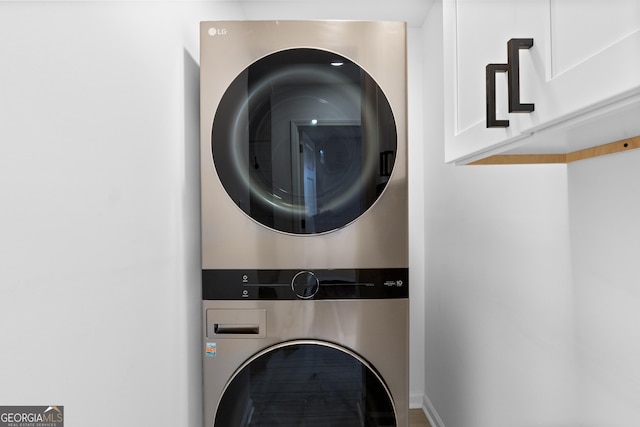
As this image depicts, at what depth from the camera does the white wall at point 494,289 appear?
1160 mm

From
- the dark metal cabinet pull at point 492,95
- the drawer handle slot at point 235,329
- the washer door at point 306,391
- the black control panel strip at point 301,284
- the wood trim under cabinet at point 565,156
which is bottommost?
the washer door at point 306,391

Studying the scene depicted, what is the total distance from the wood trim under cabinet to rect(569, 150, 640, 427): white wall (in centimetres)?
2

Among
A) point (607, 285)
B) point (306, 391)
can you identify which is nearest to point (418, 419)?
point (306, 391)

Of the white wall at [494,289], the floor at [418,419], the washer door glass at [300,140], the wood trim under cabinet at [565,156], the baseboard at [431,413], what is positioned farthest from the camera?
the floor at [418,419]

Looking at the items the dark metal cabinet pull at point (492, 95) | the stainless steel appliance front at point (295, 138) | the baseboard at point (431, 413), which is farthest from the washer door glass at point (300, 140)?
the baseboard at point (431, 413)

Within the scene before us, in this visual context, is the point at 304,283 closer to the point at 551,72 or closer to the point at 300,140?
the point at 300,140

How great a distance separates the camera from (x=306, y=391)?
1396 mm

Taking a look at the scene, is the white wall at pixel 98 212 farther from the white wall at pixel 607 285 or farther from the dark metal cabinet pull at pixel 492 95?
the white wall at pixel 607 285

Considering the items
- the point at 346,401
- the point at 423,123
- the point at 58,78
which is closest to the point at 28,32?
the point at 58,78

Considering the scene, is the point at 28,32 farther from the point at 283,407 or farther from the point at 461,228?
the point at 461,228

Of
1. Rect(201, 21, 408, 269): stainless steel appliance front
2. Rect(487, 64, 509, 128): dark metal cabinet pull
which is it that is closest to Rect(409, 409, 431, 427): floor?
Rect(201, 21, 408, 269): stainless steel appliance front

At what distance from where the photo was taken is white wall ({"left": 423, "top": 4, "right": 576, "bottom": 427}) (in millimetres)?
1160

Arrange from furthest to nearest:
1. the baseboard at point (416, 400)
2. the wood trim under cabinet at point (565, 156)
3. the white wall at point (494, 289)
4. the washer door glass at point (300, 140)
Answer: the baseboard at point (416, 400) → the washer door glass at point (300, 140) → the white wall at point (494, 289) → the wood trim under cabinet at point (565, 156)

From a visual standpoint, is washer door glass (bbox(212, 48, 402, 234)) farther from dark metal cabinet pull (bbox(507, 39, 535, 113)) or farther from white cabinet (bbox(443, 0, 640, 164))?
dark metal cabinet pull (bbox(507, 39, 535, 113))
